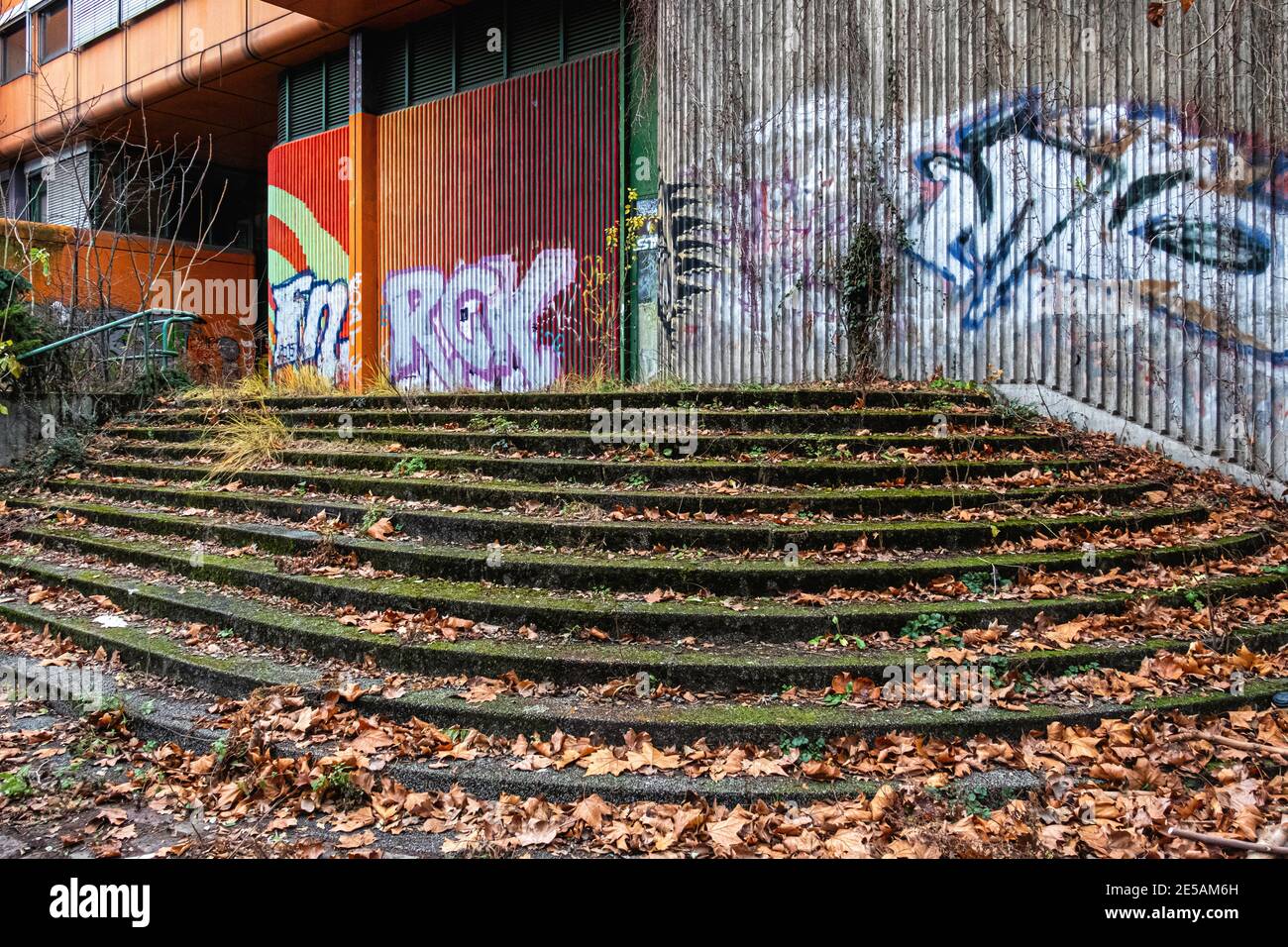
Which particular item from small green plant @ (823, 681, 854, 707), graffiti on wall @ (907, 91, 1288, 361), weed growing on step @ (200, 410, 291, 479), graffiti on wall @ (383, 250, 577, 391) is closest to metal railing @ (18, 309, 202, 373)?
weed growing on step @ (200, 410, 291, 479)

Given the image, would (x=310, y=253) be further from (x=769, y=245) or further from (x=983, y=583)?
(x=983, y=583)

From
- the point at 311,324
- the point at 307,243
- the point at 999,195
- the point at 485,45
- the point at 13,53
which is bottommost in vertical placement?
the point at 311,324

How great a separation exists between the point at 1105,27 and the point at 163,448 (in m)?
11.8

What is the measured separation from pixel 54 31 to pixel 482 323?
54.3 ft

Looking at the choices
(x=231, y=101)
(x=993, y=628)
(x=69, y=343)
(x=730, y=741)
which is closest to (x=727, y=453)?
(x=993, y=628)

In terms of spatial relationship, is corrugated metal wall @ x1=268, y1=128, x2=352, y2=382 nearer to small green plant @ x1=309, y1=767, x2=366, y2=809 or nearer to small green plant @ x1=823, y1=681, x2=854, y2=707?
small green plant @ x1=309, y1=767, x2=366, y2=809

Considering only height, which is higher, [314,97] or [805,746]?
[314,97]

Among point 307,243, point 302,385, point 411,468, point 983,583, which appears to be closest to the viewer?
point 983,583

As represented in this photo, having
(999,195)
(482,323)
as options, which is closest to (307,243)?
(482,323)

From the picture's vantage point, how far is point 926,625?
4859 mm

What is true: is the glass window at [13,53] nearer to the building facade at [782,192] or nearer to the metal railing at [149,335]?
the building facade at [782,192]

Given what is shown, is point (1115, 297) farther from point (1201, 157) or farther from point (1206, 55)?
point (1206, 55)

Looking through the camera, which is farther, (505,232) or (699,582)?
(505,232)

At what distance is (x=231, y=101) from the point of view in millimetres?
18172
